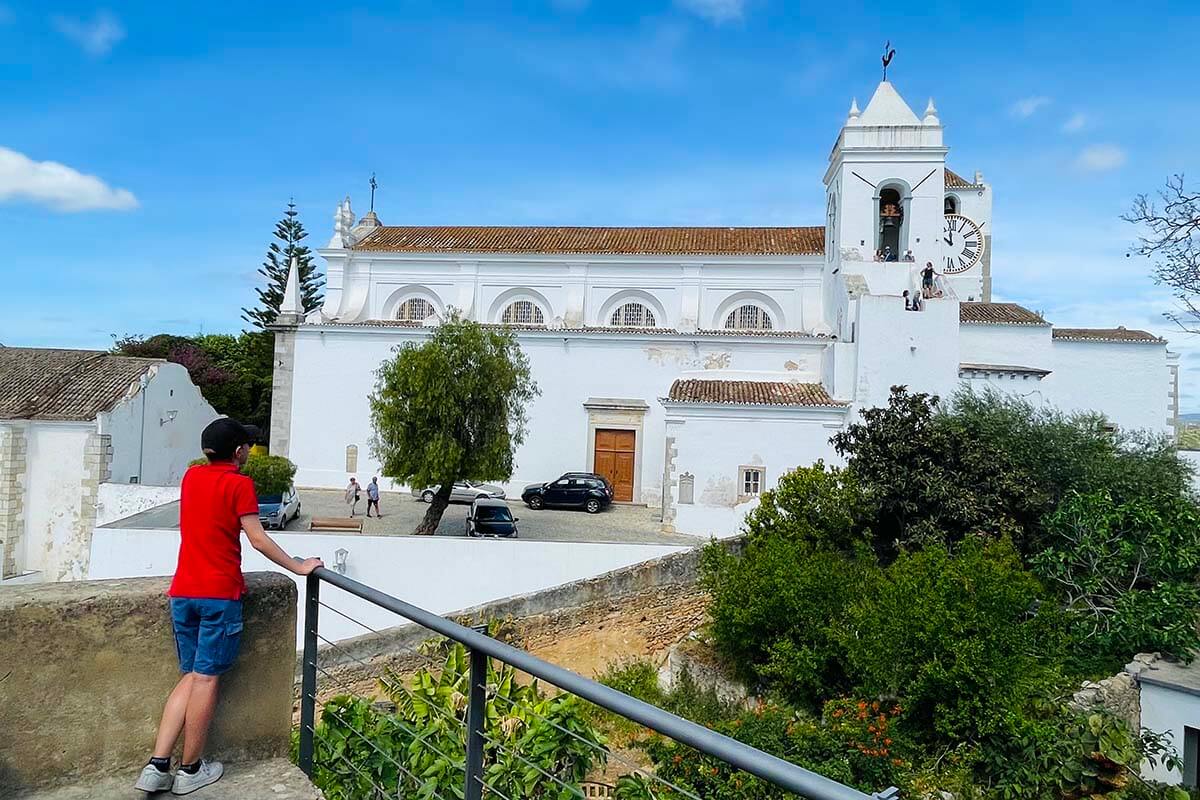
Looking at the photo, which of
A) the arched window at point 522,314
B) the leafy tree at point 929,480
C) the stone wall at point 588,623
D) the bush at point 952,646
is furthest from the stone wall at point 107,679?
the arched window at point 522,314

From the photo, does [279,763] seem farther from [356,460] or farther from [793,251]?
[793,251]

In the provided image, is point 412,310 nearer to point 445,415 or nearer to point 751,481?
point 445,415

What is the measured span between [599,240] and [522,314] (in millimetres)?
3443

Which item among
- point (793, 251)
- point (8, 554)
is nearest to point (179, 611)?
point (8, 554)

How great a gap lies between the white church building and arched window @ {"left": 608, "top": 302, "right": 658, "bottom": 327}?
0.23 ft

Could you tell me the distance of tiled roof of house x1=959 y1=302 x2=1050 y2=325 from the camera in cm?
1894

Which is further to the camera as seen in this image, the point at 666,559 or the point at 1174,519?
the point at 666,559

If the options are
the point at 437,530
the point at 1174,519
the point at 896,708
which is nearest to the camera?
the point at 896,708

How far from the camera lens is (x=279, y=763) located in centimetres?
259

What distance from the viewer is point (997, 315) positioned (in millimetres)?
19422

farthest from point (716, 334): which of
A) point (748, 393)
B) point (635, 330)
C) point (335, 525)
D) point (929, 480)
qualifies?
point (335, 525)

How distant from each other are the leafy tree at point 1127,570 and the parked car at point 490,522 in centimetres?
927

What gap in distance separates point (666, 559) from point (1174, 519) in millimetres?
7728

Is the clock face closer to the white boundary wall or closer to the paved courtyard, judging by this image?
the paved courtyard
